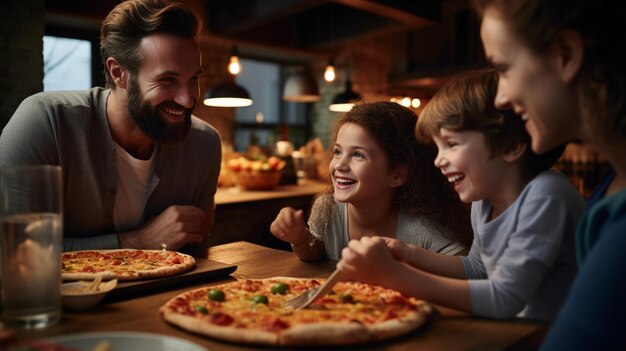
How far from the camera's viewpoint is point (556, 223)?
120 cm

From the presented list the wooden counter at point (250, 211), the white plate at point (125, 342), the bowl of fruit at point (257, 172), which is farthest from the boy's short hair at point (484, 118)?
the bowl of fruit at point (257, 172)

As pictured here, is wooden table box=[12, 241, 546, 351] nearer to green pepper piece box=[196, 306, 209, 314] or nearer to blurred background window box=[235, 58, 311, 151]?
green pepper piece box=[196, 306, 209, 314]

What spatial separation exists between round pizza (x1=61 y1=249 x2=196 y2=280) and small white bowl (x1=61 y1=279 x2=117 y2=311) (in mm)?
119

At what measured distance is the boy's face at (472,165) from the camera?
4.35 feet

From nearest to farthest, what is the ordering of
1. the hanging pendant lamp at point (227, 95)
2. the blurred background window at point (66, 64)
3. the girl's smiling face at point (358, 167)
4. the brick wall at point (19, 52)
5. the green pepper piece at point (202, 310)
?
the green pepper piece at point (202, 310)
the girl's smiling face at point (358, 167)
the brick wall at point (19, 52)
the hanging pendant lamp at point (227, 95)
the blurred background window at point (66, 64)

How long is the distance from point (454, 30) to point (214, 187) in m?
6.67

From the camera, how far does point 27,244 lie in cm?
111

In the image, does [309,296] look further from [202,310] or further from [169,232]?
[169,232]

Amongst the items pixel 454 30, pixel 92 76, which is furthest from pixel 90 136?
pixel 454 30

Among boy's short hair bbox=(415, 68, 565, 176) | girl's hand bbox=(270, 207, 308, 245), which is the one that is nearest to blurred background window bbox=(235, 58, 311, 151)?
girl's hand bbox=(270, 207, 308, 245)

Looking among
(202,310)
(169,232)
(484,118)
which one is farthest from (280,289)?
(169,232)

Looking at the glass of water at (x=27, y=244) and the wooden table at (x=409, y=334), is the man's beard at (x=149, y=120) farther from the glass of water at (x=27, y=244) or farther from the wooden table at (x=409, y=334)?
the glass of water at (x=27, y=244)

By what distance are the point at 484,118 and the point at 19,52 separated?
3152mm

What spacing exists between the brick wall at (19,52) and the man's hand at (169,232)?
1.90m
